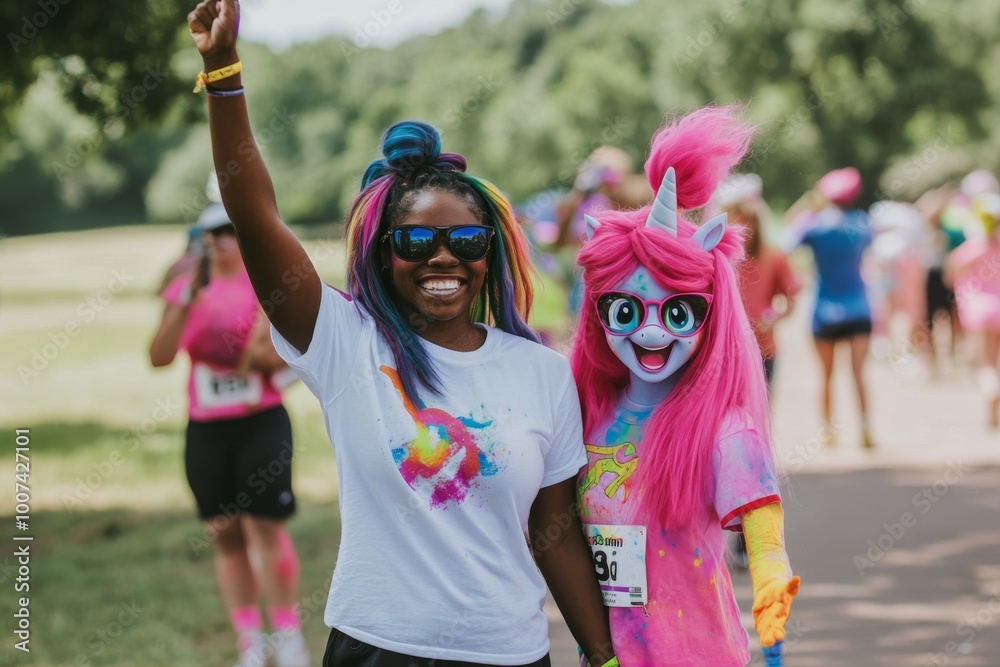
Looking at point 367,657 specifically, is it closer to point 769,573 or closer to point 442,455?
point 442,455

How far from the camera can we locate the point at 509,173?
201 ft

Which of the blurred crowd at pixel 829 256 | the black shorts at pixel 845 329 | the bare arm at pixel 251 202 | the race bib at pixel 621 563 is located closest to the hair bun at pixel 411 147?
the bare arm at pixel 251 202

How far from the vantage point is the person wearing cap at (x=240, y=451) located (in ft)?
15.1

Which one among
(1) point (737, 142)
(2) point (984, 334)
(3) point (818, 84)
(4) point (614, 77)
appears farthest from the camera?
(4) point (614, 77)

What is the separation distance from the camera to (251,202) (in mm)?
2158

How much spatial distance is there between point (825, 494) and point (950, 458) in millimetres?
1641

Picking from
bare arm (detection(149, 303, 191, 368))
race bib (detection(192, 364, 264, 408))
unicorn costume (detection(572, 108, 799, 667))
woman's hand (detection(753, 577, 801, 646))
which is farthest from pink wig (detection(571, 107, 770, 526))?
bare arm (detection(149, 303, 191, 368))

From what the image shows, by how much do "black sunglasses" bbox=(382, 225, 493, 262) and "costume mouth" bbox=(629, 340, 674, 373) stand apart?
417mm

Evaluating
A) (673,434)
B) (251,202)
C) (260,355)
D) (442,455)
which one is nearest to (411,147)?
(251,202)

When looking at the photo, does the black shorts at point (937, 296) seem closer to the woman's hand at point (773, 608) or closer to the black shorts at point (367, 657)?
the woman's hand at point (773, 608)

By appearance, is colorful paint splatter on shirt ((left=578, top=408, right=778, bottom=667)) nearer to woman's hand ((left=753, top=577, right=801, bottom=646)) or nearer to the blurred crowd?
woman's hand ((left=753, top=577, right=801, bottom=646))

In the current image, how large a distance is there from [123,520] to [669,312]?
6.26 meters

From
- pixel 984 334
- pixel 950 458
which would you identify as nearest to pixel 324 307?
pixel 950 458

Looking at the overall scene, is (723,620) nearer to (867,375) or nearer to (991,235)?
(991,235)
